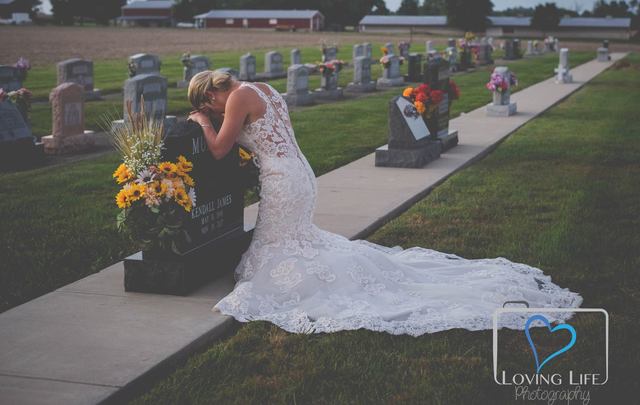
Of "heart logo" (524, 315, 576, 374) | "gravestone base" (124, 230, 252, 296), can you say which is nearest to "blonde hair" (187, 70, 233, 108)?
"gravestone base" (124, 230, 252, 296)

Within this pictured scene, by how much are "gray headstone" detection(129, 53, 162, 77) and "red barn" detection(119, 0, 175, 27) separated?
127 meters

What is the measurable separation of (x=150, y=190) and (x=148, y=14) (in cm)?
14770

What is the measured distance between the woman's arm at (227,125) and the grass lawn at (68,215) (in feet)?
5.41

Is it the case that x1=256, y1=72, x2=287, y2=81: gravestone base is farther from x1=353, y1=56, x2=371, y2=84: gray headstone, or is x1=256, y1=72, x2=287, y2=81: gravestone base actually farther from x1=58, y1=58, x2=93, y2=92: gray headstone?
x1=58, y1=58, x2=93, y2=92: gray headstone

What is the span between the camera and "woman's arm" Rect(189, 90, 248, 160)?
21.8ft

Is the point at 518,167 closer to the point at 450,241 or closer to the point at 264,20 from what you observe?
the point at 450,241

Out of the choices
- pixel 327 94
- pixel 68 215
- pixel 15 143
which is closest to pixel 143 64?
pixel 327 94

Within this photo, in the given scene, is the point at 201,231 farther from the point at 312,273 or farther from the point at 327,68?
the point at 327,68

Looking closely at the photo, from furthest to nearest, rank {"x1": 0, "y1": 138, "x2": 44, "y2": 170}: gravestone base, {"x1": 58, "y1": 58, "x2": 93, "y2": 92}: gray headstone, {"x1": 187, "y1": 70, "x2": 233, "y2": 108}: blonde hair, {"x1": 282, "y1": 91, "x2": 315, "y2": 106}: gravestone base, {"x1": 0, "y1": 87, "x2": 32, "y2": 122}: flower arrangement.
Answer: {"x1": 282, "y1": 91, "x2": 315, "y2": 106}: gravestone base < {"x1": 58, "y1": 58, "x2": 93, "y2": 92}: gray headstone < {"x1": 0, "y1": 87, "x2": 32, "y2": 122}: flower arrangement < {"x1": 0, "y1": 138, "x2": 44, "y2": 170}: gravestone base < {"x1": 187, "y1": 70, "x2": 233, "y2": 108}: blonde hair

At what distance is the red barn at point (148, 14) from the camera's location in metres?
147

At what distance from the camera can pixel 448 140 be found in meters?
14.7

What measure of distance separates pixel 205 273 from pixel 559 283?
112 inches

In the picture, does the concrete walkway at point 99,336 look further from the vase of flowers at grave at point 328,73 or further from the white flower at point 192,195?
the vase of flowers at grave at point 328,73

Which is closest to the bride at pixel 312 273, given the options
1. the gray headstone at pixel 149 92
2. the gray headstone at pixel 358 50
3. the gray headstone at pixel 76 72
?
the gray headstone at pixel 149 92
